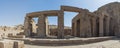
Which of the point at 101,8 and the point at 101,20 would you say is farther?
the point at 101,8

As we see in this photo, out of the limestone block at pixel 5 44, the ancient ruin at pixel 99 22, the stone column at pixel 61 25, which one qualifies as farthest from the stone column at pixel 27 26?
the limestone block at pixel 5 44

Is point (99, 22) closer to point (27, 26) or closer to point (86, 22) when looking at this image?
point (86, 22)

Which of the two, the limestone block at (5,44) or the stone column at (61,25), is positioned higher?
the stone column at (61,25)

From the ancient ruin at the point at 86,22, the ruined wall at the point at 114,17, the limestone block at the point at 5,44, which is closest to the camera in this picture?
the limestone block at the point at 5,44

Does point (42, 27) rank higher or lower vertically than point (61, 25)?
lower

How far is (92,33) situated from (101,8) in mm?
5265

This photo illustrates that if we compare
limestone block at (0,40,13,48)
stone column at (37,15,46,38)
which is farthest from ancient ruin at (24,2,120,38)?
limestone block at (0,40,13,48)

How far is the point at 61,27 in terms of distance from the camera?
20.4m

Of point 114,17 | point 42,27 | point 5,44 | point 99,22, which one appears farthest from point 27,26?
point 5,44

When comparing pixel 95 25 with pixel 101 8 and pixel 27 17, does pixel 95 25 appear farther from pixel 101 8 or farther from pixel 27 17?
pixel 27 17

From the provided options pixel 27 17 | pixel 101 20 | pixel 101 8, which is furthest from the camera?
pixel 101 8

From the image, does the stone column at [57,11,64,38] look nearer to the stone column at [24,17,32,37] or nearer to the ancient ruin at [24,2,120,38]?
the ancient ruin at [24,2,120,38]

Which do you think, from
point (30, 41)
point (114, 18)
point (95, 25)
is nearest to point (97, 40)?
point (30, 41)

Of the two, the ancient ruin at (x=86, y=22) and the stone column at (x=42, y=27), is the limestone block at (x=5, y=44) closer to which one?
the ancient ruin at (x=86, y=22)
